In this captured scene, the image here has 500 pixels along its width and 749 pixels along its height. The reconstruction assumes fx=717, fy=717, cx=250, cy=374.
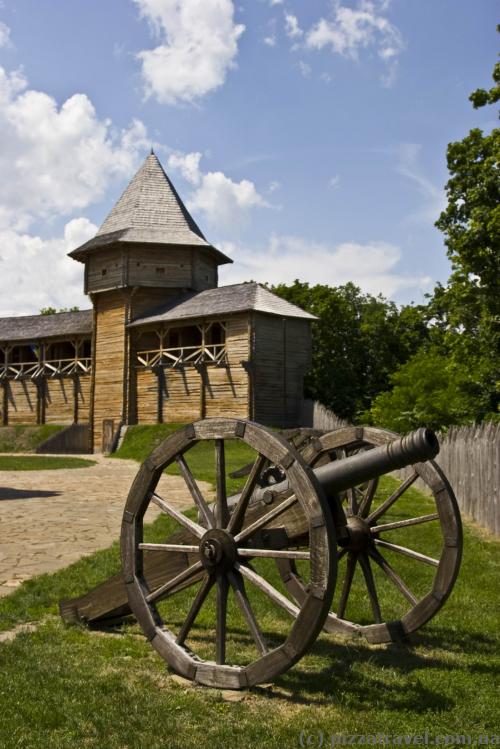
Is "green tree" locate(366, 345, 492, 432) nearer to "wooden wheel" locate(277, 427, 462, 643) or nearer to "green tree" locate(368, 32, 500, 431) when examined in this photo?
"green tree" locate(368, 32, 500, 431)

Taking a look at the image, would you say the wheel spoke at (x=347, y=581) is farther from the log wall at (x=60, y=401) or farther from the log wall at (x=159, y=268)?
the log wall at (x=60, y=401)

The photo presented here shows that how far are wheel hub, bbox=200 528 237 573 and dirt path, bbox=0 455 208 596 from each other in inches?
123

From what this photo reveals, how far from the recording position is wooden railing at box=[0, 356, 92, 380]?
1532 inches

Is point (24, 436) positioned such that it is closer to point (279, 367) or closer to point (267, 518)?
point (279, 367)

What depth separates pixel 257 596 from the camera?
6.51 metres

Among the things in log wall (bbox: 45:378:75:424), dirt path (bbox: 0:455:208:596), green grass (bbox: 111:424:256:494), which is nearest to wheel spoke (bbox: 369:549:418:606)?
dirt path (bbox: 0:455:208:596)

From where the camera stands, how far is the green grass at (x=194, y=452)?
19.8 meters

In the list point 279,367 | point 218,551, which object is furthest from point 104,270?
point 218,551

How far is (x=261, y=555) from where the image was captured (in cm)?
422

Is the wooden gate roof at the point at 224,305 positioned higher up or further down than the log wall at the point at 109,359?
higher up

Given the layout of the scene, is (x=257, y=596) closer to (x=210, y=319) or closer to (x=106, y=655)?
(x=106, y=655)

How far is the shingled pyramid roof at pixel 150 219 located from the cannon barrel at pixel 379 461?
31925mm

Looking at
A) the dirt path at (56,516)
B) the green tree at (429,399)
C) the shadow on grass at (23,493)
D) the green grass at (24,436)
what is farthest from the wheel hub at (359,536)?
the green grass at (24,436)

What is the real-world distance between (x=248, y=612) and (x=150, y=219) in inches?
1384
